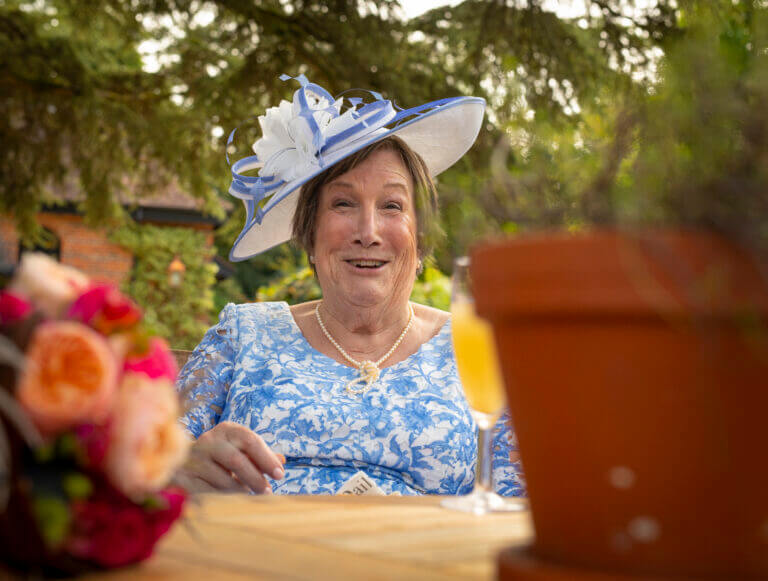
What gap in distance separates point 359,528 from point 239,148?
531 centimetres

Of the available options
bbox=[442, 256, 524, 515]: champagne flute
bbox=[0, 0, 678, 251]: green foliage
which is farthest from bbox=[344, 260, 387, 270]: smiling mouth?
bbox=[0, 0, 678, 251]: green foliage

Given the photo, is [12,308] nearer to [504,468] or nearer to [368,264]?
[504,468]

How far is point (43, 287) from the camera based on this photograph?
73 cm

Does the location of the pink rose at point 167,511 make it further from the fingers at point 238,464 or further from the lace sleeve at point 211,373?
the lace sleeve at point 211,373

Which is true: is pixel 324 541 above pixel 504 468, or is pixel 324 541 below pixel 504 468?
above

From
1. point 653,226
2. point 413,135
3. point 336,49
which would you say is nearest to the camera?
point 653,226

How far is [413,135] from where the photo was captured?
2.82 metres

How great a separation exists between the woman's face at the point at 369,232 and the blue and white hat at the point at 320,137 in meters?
0.12

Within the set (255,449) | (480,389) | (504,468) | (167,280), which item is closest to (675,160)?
(480,389)

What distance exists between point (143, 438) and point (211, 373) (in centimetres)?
194

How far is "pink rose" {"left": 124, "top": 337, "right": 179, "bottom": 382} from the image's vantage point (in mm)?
743

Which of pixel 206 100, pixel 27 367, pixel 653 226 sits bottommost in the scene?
pixel 27 367

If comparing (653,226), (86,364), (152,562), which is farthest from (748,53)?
(152,562)

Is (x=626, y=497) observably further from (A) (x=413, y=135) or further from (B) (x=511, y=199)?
(A) (x=413, y=135)
